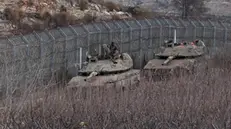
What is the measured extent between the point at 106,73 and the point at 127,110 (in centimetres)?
689

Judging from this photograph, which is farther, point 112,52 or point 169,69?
point 112,52

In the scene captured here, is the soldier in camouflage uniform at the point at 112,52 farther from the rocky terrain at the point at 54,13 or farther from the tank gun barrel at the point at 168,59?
the rocky terrain at the point at 54,13

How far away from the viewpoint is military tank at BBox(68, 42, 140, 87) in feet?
52.3

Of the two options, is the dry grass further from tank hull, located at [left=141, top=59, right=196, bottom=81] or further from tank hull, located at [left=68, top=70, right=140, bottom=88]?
tank hull, located at [left=141, top=59, right=196, bottom=81]

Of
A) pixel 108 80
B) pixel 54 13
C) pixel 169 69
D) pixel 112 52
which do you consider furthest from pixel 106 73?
pixel 54 13

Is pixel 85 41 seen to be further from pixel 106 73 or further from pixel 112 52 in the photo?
pixel 106 73

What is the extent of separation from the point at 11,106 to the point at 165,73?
8.25 metres

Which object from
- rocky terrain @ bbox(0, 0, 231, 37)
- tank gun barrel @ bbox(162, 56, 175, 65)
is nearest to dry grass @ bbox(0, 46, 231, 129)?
tank gun barrel @ bbox(162, 56, 175, 65)

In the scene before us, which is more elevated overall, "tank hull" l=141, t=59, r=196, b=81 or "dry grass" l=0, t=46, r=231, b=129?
"dry grass" l=0, t=46, r=231, b=129

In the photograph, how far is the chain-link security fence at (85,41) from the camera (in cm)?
1816

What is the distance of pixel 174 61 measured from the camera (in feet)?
63.0

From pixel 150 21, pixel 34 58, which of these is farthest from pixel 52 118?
pixel 150 21

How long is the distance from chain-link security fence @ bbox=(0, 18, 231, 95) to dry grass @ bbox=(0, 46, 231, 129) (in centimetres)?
469

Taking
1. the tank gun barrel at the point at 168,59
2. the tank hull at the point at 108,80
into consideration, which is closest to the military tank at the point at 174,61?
the tank gun barrel at the point at 168,59
